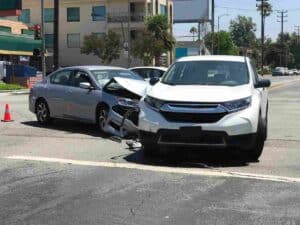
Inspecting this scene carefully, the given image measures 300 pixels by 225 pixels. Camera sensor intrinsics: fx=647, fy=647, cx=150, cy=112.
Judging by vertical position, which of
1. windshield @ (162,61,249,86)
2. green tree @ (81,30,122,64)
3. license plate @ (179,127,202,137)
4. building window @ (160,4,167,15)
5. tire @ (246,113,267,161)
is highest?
building window @ (160,4,167,15)

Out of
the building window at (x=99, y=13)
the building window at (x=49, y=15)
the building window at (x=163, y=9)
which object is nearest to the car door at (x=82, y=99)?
the building window at (x=99, y=13)

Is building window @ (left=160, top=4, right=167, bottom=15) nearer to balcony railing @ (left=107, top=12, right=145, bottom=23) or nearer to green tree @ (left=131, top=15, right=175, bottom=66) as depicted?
balcony railing @ (left=107, top=12, right=145, bottom=23)

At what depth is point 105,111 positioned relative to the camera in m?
13.8

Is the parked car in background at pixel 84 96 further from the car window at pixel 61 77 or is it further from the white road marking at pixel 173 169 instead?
the white road marking at pixel 173 169

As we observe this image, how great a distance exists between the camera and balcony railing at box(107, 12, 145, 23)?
7794 centimetres

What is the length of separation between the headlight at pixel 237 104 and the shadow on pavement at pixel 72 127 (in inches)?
176

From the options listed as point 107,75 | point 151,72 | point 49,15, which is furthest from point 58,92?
point 49,15

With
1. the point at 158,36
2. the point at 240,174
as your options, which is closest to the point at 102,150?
the point at 240,174

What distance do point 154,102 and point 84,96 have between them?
4726 mm

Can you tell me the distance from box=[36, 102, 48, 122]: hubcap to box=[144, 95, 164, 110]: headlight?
629 cm

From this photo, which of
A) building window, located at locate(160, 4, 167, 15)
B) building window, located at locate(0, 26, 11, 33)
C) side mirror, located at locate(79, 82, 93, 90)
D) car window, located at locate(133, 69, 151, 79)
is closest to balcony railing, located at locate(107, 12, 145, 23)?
building window, located at locate(160, 4, 167, 15)

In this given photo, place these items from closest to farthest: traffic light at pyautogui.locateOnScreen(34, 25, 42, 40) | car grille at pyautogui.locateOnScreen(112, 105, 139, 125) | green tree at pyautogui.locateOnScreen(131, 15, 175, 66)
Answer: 1. car grille at pyautogui.locateOnScreen(112, 105, 139, 125)
2. traffic light at pyautogui.locateOnScreen(34, 25, 42, 40)
3. green tree at pyautogui.locateOnScreen(131, 15, 175, 66)

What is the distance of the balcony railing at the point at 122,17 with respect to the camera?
7794 cm

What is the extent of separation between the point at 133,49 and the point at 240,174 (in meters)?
63.5
